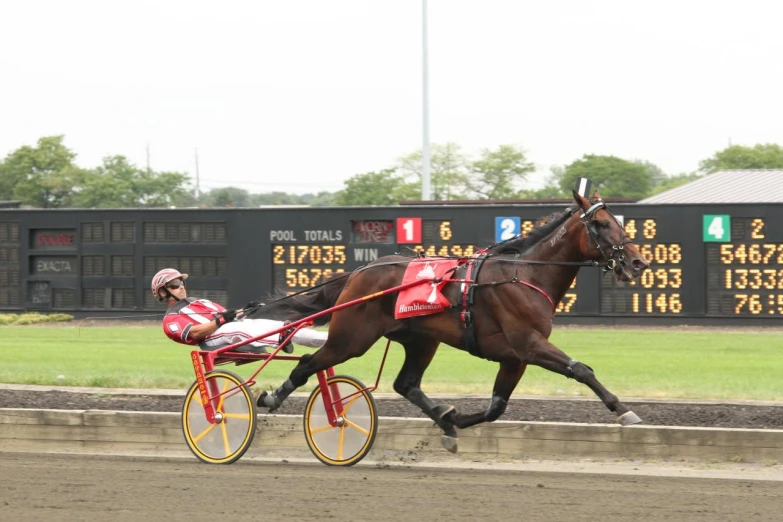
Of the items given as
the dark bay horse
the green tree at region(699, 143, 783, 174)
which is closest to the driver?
the dark bay horse

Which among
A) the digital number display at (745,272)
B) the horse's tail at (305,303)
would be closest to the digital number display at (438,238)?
the digital number display at (745,272)

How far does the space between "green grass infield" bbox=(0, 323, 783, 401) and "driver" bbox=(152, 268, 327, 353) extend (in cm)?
57

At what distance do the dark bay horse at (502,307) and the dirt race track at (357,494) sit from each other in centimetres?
65

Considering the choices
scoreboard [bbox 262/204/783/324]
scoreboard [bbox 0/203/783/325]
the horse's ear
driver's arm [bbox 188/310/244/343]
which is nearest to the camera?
the horse's ear

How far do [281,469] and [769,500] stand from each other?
3.32 m

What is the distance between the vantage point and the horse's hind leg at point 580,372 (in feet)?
26.0

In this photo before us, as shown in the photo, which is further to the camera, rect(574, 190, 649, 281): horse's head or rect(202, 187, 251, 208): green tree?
rect(202, 187, 251, 208): green tree

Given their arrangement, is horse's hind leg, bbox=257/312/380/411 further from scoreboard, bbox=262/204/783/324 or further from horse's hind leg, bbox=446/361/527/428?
scoreboard, bbox=262/204/783/324

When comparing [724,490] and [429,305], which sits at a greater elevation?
[429,305]

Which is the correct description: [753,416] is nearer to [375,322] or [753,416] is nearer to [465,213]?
[375,322]

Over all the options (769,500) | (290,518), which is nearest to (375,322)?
(290,518)

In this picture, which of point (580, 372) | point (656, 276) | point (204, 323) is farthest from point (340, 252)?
point (580, 372)

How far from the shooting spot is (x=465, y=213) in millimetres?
22391

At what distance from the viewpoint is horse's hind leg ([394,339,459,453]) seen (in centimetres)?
869
